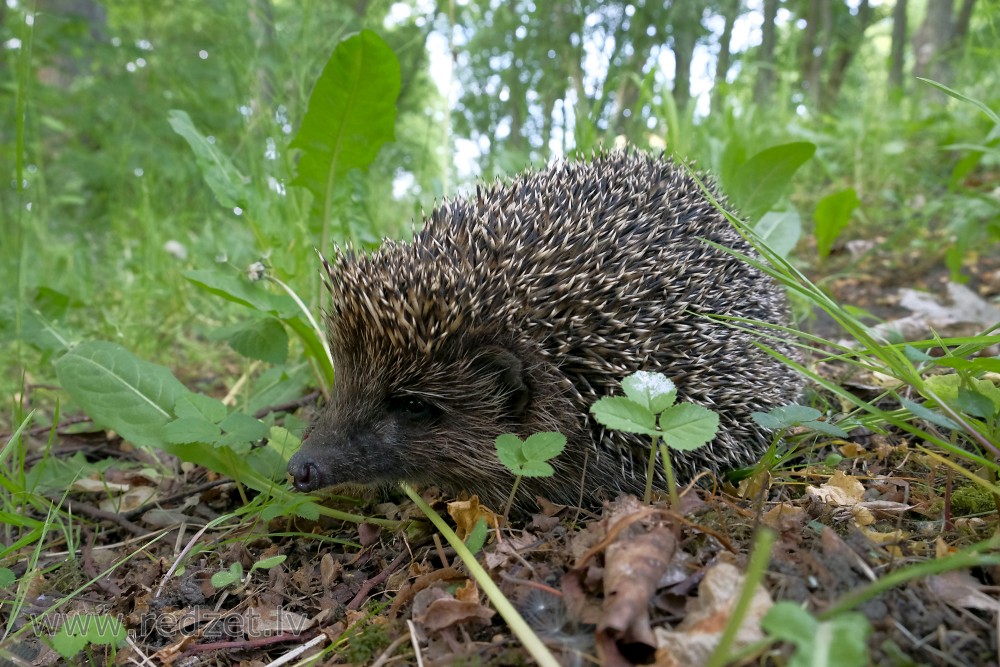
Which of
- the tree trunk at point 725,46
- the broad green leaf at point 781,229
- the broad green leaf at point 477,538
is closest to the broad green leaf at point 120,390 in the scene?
the broad green leaf at point 477,538

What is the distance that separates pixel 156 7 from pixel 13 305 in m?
9.43

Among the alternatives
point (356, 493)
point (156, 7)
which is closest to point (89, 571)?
point (356, 493)

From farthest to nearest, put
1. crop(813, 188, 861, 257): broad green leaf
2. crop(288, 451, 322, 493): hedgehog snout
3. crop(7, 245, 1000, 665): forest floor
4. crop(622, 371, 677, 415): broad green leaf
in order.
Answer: crop(813, 188, 861, 257): broad green leaf
crop(288, 451, 322, 493): hedgehog snout
crop(622, 371, 677, 415): broad green leaf
crop(7, 245, 1000, 665): forest floor

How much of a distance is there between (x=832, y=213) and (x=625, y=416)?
4594 mm

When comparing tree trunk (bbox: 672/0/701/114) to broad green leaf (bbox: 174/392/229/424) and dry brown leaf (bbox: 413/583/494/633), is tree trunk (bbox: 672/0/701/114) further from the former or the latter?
dry brown leaf (bbox: 413/583/494/633)

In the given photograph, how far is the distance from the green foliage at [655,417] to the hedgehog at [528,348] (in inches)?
25.4

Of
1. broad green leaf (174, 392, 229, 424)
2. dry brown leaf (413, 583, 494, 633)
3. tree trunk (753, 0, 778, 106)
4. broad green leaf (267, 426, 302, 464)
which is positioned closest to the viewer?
dry brown leaf (413, 583, 494, 633)

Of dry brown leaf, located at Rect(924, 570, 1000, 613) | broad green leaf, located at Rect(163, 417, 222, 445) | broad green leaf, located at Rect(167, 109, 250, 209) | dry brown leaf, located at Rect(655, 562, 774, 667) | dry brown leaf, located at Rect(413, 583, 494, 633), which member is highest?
broad green leaf, located at Rect(167, 109, 250, 209)

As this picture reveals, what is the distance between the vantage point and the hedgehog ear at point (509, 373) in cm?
333

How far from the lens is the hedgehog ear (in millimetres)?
3328

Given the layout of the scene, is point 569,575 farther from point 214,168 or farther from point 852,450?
point 214,168

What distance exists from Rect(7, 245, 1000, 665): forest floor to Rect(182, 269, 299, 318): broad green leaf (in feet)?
3.30

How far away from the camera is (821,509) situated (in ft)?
8.77

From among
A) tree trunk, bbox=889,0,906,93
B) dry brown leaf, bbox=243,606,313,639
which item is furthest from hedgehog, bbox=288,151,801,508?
tree trunk, bbox=889,0,906,93
